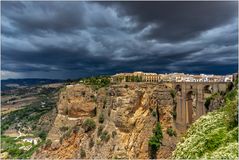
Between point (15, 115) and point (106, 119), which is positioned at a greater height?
point (106, 119)

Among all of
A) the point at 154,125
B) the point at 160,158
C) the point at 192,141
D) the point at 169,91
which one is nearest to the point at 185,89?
the point at 169,91

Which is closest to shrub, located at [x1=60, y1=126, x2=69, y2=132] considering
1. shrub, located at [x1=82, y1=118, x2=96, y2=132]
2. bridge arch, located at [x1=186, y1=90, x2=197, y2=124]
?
shrub, located at [x1=82, y1=118, x2=96, y2=132]

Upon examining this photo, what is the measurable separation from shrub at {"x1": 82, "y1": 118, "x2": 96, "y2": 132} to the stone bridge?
784cm

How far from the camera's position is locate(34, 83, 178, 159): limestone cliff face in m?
27.7

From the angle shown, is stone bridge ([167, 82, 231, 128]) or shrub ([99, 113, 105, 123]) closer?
stone bridge ([167, 82, 231, 128])

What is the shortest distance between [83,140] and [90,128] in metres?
1.28

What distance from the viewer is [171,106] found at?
31125mm

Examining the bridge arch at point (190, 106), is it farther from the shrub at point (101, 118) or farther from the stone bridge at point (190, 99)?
the shrub at point (101, 118)

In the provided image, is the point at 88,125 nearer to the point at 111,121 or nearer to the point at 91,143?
the point at 91,143

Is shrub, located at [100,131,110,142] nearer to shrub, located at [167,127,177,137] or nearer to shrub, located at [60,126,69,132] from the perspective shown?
shrub, located at [60,126,69,132]

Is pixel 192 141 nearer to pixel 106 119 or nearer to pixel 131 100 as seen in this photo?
pixel 131 100

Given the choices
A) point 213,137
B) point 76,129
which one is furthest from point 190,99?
point 213,137

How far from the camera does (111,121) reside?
28828 millimetres

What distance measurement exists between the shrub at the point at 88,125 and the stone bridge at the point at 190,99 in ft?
25.7
